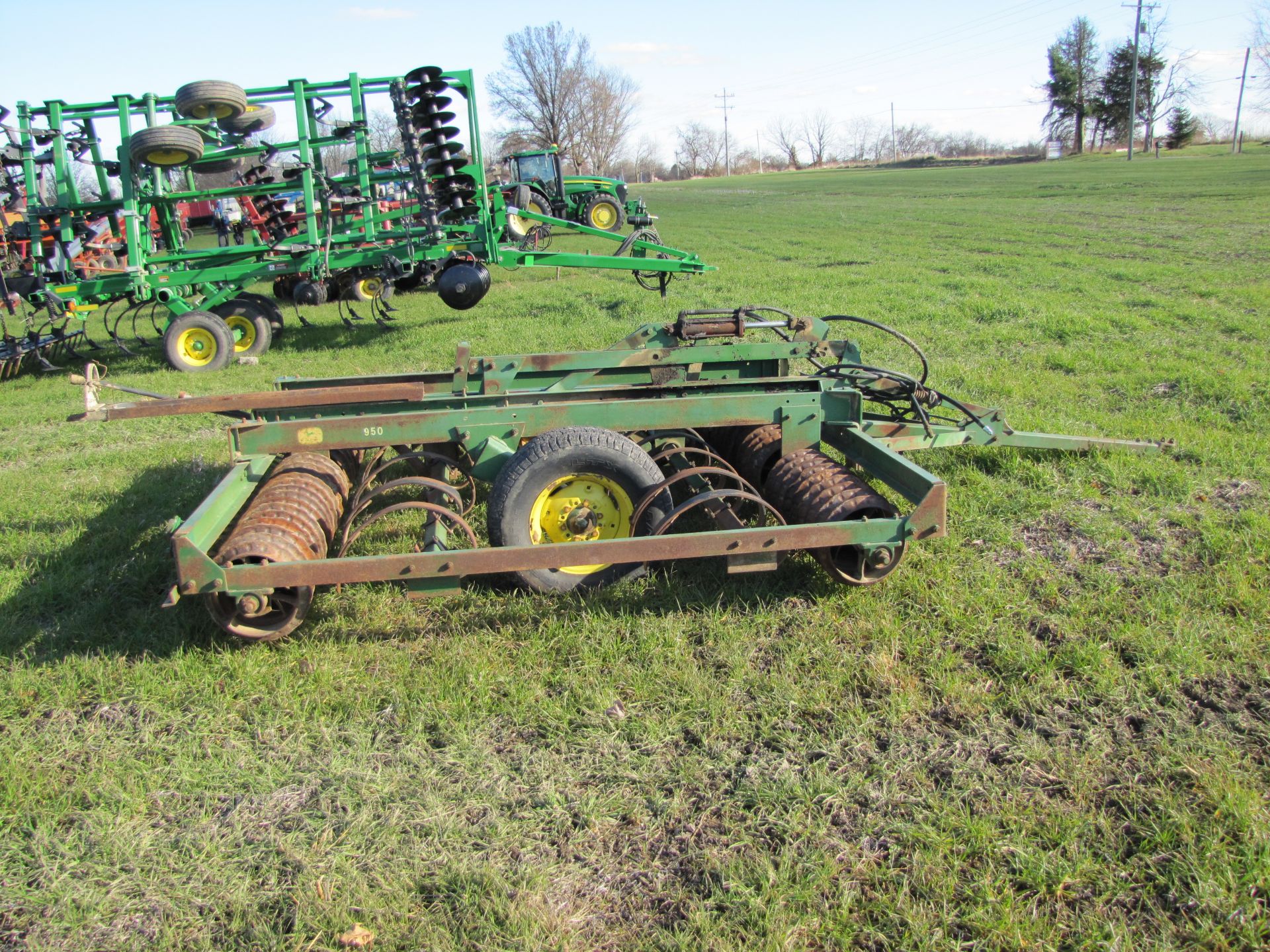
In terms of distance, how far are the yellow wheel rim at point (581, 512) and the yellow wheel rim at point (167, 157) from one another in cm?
821

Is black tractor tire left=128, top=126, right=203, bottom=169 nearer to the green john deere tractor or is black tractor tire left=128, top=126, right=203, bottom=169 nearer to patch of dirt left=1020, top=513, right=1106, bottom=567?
patch of dirt left=1020, top=513, right=1106, bottom=567

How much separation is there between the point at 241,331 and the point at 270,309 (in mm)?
507

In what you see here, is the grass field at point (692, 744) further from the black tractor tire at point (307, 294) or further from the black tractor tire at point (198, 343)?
the black tractor tire at point (307, 294)

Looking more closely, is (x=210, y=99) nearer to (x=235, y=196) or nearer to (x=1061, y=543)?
(x=235, y=196)

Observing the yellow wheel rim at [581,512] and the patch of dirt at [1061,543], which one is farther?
the patch of dirt at [1061,543]

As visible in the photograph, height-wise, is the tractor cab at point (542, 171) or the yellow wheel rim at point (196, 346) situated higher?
the tractor cab at point (542, 171)

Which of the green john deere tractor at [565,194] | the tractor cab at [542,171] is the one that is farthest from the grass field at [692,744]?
the tractor cab at [542,171]

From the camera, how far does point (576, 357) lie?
5.65 meters

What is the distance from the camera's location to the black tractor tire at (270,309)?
36.7 ft

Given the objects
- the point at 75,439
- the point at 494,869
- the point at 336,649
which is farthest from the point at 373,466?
the point at 75,439

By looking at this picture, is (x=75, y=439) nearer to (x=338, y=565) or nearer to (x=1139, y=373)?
(x=338, y=565)

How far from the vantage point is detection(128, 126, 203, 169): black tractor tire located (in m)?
9.31

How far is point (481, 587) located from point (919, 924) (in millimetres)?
2418

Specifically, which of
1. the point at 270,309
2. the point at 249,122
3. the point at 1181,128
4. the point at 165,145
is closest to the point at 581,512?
the point at 165,145
